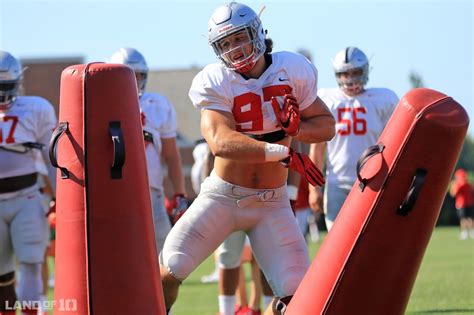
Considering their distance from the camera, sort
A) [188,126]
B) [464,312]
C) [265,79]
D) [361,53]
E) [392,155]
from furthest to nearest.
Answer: [188,126] < [361,53] < [464,312] < [265,79] < [392,155]

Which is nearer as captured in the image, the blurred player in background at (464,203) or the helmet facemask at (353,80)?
the helmet facemask at (353,80)

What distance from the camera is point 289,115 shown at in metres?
5.61

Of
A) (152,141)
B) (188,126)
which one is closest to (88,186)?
(152,141)

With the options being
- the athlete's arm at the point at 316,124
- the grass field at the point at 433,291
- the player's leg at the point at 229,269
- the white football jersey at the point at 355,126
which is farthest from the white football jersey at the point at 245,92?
the grass field at the point at 433,291

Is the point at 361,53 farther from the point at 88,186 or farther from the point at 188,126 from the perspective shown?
the point at 188,126

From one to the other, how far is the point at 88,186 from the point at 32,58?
34393 millimetres

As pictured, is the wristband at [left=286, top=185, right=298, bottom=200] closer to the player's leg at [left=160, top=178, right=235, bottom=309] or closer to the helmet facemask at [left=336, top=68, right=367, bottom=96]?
the helmet facemask at [left=336, top=68, right=367, bottom=96]

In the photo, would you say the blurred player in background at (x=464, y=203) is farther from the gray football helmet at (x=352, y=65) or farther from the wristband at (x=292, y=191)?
the wristband at (x=292, y=191)

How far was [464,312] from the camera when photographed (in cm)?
823

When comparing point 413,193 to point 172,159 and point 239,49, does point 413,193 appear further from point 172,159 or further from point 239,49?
point 172,159

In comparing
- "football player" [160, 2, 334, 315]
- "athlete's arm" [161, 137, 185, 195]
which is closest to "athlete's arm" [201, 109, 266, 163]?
"football player" [160, 2, 334, 315]

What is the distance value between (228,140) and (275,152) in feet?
0.91

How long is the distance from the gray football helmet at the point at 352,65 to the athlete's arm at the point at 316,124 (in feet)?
9.56

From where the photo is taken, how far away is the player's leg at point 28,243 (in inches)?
304
